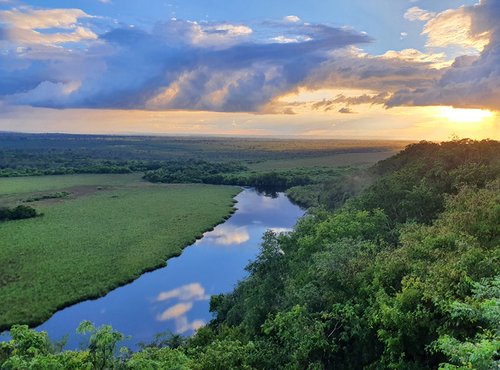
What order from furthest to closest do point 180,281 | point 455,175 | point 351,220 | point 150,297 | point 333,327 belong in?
point 180,281 → point 150,297 → point 455,175 → point 351,220 → point 333,327

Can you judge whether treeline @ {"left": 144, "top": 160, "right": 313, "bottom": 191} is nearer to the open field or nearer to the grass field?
the open field

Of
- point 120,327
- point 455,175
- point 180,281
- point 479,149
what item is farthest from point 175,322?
point 479,149

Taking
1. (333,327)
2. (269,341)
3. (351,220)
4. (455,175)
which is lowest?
(269,341)

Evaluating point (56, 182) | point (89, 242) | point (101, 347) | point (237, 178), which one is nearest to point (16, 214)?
point (89, 242)

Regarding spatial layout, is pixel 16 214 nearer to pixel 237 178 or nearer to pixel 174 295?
pixel 174 295

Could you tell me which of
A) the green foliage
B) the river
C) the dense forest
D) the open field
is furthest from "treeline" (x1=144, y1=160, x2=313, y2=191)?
the green foliage

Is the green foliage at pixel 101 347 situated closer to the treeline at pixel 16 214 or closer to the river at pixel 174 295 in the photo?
the river at pixel 174 295

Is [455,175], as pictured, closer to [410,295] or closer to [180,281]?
[410,295]
